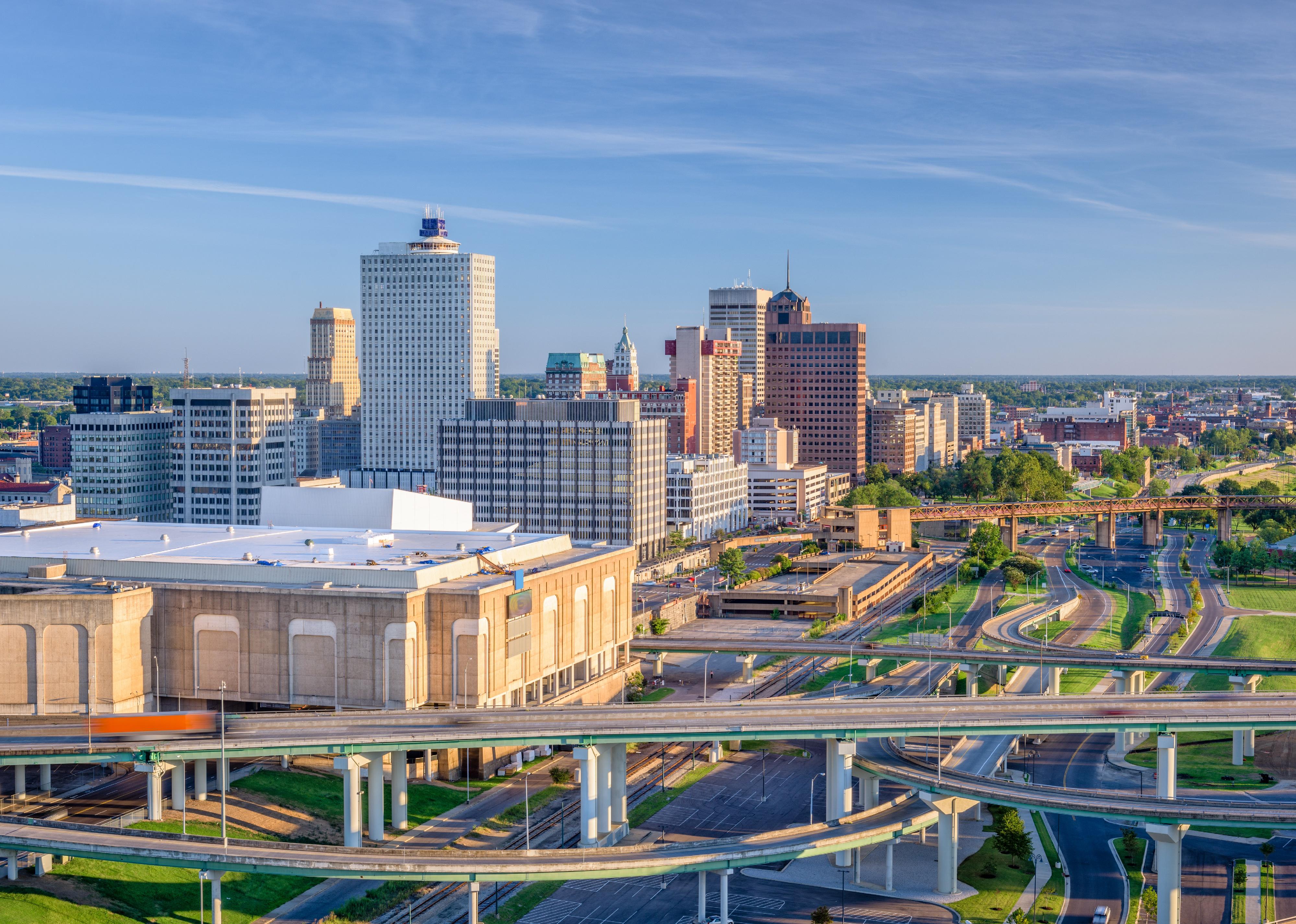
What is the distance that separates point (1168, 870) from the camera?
80.9 metres

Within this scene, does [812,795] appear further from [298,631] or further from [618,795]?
[298,631]

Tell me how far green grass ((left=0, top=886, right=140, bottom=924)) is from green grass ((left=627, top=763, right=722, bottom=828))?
33.5 m

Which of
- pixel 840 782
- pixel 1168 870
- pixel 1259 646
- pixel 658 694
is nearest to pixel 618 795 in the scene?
pixel 840 782

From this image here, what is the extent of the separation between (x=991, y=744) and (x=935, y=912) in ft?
102

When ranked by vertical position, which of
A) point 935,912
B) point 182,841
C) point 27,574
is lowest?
point 935,912

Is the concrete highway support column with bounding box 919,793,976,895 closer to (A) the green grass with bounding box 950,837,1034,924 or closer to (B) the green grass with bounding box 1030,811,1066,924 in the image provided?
(A) the green grass with bounding box 950,837,1034,924

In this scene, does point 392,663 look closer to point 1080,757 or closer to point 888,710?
point 888,710

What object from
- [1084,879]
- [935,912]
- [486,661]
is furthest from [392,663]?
[1084,879]

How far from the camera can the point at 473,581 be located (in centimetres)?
10681

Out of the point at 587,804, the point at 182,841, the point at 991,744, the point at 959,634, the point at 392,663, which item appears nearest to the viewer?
the point at 182,841

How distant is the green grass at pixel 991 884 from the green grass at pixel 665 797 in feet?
69.3

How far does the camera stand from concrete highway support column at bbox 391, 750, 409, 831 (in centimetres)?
8875

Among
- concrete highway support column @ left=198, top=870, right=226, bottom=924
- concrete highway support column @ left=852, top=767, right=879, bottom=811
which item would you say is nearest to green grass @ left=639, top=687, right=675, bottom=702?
concrete highway support column @ left=852, top=767, right=879, bottom=811

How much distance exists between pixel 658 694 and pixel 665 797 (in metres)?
31.5
